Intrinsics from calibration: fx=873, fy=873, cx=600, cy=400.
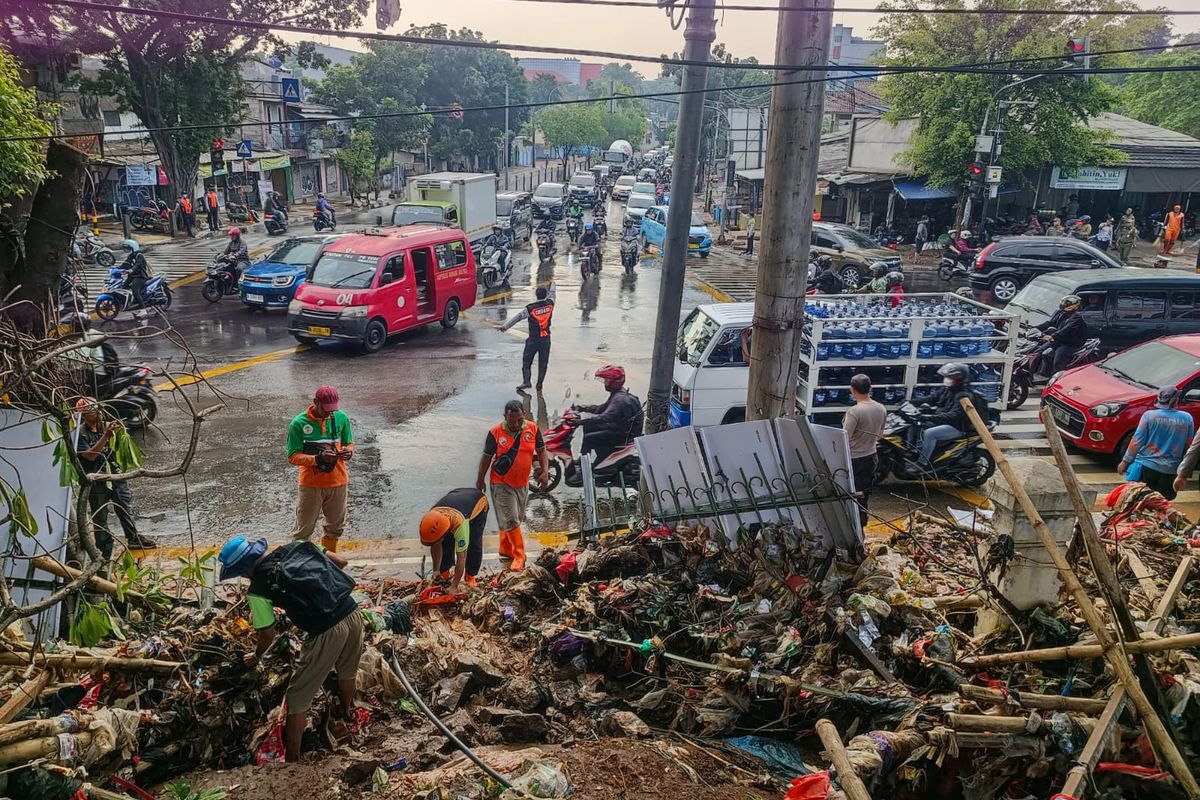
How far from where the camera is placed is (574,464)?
9.93 meters

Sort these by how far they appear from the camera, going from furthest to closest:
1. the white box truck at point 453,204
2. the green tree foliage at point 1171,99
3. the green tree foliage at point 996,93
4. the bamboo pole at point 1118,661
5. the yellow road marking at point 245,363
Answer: the green tree foliage at point 1171,99
the green tree foliage at point 996,93
the white box truck at point 453,204
the yellow road marking at point 245,363
the bamboo pole at point 1118,661

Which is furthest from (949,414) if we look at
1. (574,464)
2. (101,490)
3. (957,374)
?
(101,490)

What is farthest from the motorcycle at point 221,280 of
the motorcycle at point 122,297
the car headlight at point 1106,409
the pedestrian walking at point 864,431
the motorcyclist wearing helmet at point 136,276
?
the car headlight at point 1106,409

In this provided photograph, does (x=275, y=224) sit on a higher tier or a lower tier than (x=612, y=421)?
higher

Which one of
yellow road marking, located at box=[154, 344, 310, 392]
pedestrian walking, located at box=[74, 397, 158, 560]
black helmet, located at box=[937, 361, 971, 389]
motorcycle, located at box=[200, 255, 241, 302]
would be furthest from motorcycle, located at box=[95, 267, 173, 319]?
black helmet, located at box=[937, 361, 971, 389]

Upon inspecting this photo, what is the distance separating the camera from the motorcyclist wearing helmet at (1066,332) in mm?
13195

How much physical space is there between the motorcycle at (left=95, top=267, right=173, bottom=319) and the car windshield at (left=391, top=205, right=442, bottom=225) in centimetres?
700

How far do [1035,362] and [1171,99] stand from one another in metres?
38.0

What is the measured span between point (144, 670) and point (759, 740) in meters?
3.44

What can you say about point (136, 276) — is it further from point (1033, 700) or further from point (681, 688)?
point (1033, 700)

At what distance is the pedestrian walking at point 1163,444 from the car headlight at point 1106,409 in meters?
1.98

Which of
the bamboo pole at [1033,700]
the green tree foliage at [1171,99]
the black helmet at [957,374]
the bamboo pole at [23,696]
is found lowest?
the bamboo pole at [23,696]

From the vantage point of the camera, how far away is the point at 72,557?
569cm

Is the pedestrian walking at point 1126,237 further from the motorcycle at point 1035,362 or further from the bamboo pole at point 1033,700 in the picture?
the bamboo pole at point 1033,700
